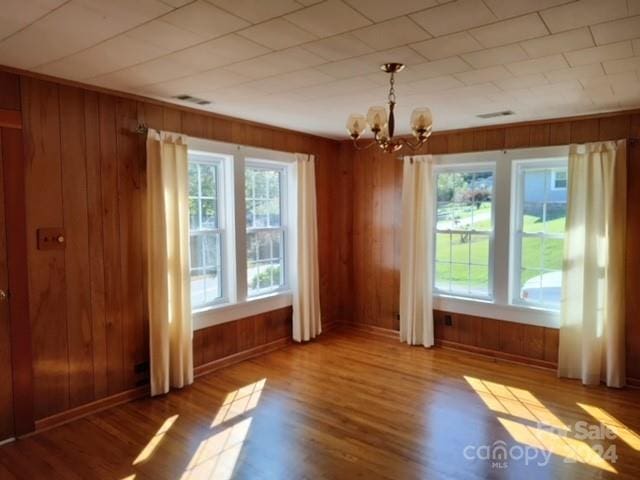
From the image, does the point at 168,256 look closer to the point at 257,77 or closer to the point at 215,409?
the point at 215,409

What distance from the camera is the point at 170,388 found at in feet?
12.1

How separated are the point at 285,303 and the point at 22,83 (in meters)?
3.16

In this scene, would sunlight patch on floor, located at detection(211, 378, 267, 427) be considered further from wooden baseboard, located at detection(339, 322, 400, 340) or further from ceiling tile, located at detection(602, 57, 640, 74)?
ceiling tile, located at detection(602, 57, 640, 74)

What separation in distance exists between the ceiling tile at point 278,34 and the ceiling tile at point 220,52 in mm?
66

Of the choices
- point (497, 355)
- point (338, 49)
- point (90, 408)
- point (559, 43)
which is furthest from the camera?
point (497, 355)

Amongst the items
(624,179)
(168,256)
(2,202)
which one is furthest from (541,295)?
(2,202)

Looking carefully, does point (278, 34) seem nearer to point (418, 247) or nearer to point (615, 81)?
point (615, 81)

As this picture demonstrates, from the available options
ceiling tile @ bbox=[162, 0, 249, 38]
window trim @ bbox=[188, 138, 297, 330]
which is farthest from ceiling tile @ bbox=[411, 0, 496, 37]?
window trim @ bbox=[188, 138, 297, 330]

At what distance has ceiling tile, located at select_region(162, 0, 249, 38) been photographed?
1873mm

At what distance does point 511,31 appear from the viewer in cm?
208

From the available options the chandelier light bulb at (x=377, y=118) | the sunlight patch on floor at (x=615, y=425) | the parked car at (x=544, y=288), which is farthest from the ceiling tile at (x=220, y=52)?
the parked car at (x=544, y=288)

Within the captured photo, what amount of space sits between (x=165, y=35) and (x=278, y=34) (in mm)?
564

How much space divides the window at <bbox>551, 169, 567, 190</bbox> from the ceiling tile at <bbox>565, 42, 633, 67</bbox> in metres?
1.89

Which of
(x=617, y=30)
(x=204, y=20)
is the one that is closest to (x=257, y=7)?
(x=204, y=20)
